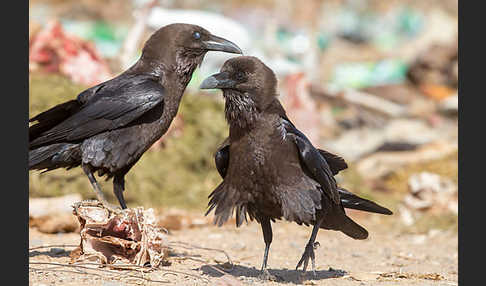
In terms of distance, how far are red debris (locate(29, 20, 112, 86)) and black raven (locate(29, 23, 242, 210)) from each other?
14.2 ft

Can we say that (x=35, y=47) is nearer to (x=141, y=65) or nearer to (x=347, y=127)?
(x=141, y=65)

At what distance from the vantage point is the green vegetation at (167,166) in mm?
8266

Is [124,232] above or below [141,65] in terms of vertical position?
below

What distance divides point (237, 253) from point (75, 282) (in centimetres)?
226

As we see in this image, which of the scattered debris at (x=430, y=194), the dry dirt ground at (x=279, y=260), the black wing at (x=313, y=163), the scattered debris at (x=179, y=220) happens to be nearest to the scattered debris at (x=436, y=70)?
the scattered debris at (x=430, y=194)

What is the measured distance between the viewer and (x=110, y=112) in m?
5.39

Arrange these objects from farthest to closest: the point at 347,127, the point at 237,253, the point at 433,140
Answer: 1. the point at 347,127
2. the point at 433,140
3. the point at 237,253

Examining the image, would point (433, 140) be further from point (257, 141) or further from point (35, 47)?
point (257, 141)

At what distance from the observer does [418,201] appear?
382 inches

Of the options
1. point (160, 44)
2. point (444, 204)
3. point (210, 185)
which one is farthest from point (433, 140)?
point (160, 44)

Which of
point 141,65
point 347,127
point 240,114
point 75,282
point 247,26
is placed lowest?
point 75,282

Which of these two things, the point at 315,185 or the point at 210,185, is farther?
the point at 210,185

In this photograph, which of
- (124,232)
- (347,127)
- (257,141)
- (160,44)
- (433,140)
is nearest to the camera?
(257,141)

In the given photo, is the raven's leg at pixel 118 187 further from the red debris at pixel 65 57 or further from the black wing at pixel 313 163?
the red debris at pixel 65 57
